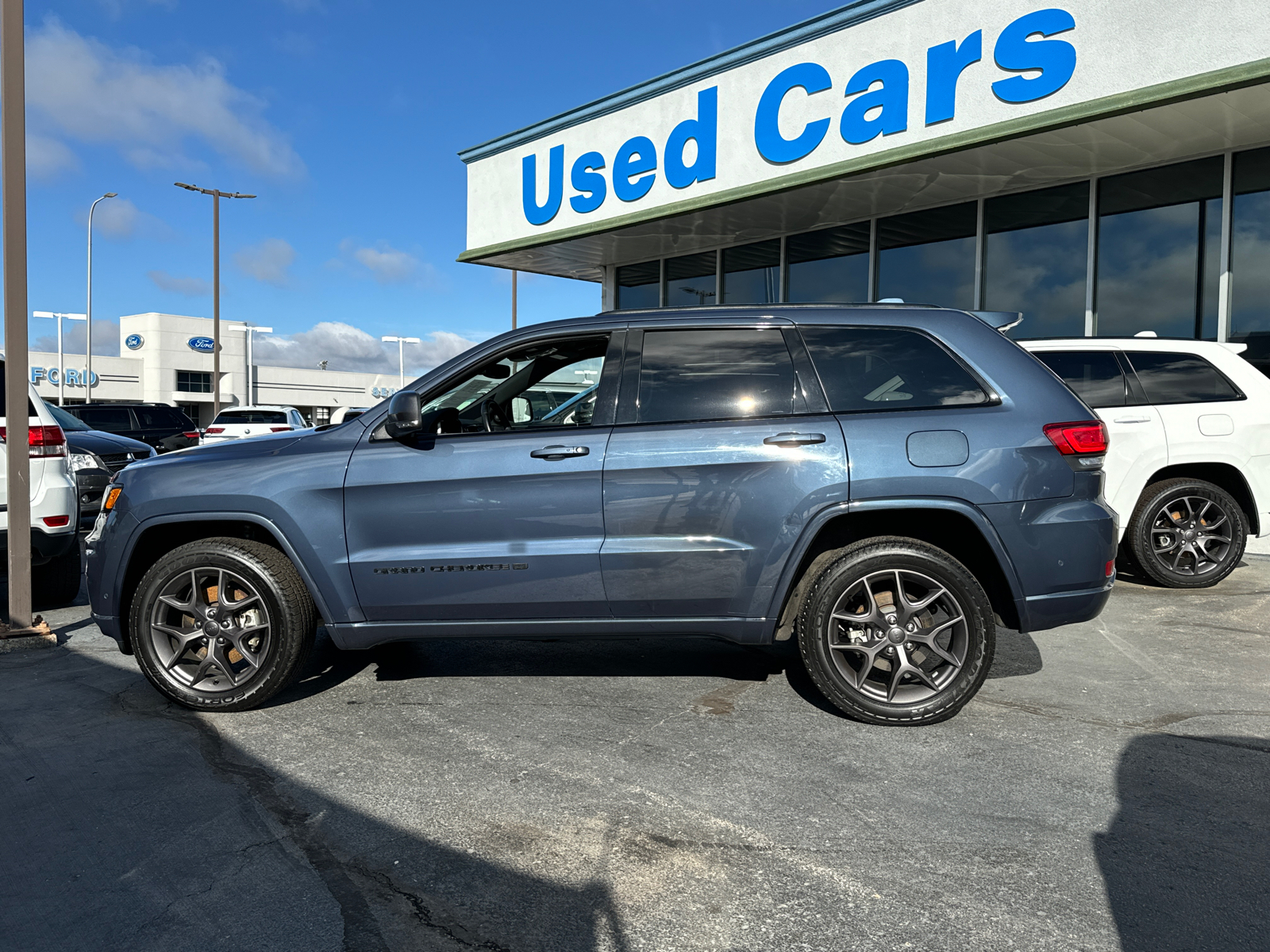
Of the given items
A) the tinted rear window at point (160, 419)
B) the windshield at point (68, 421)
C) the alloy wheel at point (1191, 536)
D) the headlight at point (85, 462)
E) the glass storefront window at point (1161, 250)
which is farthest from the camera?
the tinted rear window at point (160, 419)

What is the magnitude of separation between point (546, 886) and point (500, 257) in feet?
44.6

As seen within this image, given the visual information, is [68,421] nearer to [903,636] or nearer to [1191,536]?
[903,636]

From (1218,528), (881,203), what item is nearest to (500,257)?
(881,203)

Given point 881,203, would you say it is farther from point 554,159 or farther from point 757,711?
point 757,711

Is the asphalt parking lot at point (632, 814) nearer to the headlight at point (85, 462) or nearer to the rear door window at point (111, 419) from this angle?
the headlight at point (85, 462)

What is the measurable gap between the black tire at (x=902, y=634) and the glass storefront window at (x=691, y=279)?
11.4 m

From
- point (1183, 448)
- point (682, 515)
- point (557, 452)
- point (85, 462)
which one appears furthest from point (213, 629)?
point (1183, 448)

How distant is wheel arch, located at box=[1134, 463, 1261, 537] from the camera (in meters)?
6.93

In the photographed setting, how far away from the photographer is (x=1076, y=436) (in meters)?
3.96

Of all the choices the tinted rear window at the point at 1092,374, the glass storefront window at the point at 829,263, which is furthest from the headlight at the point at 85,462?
the glass storefront window at the point at 829,263

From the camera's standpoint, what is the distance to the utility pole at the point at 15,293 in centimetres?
545

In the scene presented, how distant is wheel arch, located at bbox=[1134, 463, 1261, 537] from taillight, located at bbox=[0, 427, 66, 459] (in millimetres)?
7877

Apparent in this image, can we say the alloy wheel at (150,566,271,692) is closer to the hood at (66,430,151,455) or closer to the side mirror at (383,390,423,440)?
the side mirror at (383,390,423,440)

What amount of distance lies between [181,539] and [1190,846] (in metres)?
4.33
